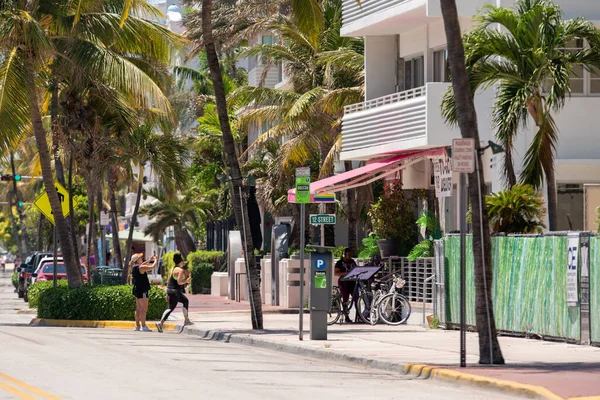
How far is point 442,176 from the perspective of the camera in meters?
29.2

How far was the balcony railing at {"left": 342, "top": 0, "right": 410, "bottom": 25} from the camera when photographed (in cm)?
3131

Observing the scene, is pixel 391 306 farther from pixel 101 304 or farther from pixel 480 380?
pixel 480 380

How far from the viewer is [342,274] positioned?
2864cm

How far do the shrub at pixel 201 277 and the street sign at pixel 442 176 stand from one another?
67.6 feet

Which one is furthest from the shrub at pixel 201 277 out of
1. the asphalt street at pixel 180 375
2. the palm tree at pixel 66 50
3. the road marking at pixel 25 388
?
the road marking at pixel 25 388

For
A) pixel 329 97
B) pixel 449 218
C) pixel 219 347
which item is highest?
pixel 329 97

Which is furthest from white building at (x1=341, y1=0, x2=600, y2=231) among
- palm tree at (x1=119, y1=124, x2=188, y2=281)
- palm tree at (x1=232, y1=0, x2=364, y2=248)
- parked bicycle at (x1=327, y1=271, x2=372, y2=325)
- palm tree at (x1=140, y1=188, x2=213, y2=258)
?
palm tree at (x1=140, y1=188, x2=213, y2=258)

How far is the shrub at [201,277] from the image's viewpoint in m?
49.6

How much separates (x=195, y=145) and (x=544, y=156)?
93.5 feet

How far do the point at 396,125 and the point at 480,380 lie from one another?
624 inches

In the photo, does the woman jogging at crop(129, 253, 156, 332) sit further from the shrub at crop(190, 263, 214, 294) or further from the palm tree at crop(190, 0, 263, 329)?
the shrub at crop(190, 263, 214, 294)

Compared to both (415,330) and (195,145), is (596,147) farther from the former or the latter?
(195,145)

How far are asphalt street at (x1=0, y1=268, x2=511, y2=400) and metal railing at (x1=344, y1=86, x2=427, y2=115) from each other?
32.6 ft

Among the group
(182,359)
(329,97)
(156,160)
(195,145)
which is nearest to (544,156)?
(182,359)
